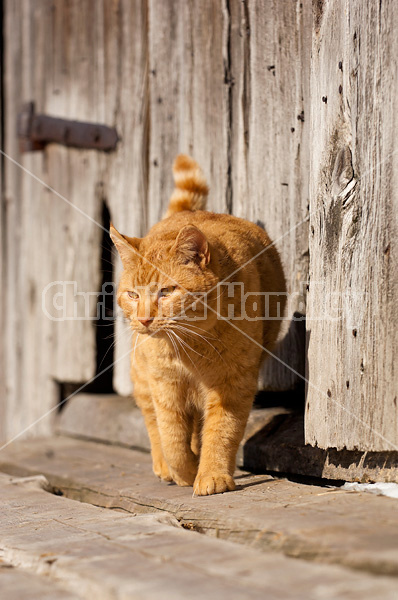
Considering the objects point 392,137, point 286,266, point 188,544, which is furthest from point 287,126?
point 188,544

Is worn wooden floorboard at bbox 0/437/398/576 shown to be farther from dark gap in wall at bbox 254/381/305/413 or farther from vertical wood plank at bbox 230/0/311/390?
vertical wood plank at bbox 230/0/311/390

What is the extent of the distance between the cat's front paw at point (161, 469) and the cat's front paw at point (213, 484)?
388 mm

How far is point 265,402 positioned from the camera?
150 inches

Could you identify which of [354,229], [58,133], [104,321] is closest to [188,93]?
[58,133]

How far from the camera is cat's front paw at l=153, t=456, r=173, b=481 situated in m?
3.20

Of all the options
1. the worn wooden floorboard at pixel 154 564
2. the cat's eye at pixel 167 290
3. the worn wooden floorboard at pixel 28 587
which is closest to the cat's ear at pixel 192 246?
the cat's eye at pixel 167 290

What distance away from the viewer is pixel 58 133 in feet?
15.5

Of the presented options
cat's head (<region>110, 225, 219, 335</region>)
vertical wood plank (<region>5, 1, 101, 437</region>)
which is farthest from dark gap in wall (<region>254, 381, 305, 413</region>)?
vertical wood plank (<region>5, 1, 101, 437</region>)

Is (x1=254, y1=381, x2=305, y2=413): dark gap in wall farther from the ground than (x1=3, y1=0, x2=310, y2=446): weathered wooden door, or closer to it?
closer to it

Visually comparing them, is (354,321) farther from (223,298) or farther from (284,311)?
(284,311)

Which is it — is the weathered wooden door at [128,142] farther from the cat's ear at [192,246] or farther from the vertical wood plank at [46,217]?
the cat's ear at [192,246]

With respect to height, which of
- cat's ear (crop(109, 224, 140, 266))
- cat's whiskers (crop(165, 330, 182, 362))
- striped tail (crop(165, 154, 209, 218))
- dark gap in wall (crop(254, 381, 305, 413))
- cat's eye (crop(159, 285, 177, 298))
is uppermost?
striped tail (crop(165, 154, 209, 218))

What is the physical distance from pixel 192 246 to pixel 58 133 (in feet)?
7.35

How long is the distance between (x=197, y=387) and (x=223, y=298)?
1.35 feet
